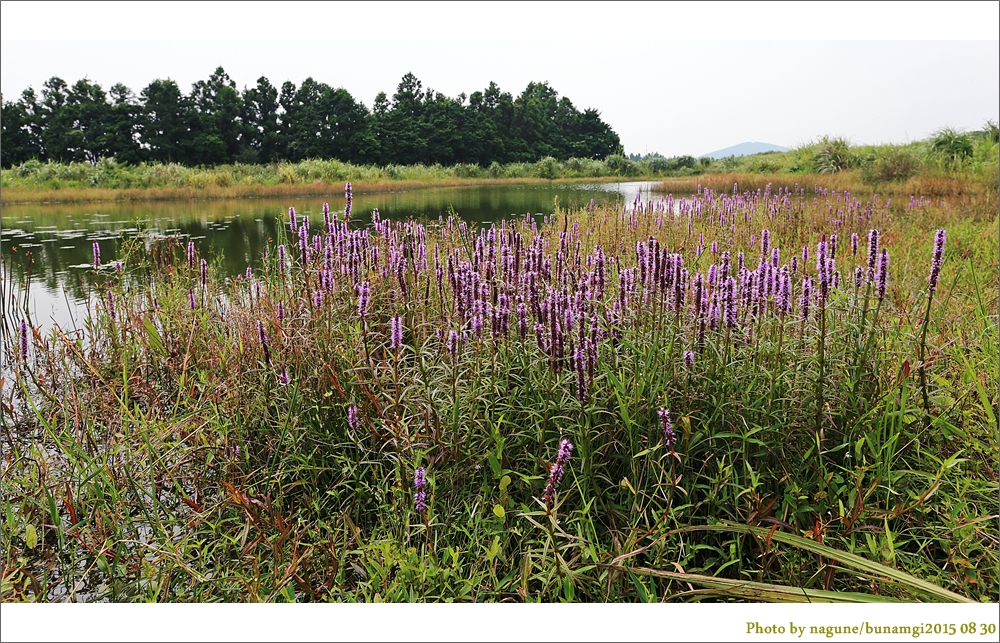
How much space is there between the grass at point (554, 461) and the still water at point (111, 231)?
→ 69.7 inches

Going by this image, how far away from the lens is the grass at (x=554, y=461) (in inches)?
75.0

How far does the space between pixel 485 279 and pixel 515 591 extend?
5.18ft

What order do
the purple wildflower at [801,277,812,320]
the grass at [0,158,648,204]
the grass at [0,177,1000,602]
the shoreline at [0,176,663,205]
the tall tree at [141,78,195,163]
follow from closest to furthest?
the grass at [0,177,1000,602]
the purple wildflower at [801,277,812,320]
the shoreline at [0,176,663,205]
the grass at [0,158,648,204]
the tall tree at [141,78,195,163]

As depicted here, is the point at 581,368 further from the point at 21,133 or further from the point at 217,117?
the point at 21,133

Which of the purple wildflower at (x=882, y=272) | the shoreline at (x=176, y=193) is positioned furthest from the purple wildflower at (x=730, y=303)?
the shoreline at (x=176, y=193)

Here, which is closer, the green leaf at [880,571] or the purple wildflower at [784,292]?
the green leaf at [880,571]

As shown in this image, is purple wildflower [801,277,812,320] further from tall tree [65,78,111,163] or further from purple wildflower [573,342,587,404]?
tall tree [65,78,111,163]

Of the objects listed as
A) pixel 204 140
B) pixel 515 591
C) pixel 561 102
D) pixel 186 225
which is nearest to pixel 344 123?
pixel 204 140

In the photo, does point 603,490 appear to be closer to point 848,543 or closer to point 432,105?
point 848,543

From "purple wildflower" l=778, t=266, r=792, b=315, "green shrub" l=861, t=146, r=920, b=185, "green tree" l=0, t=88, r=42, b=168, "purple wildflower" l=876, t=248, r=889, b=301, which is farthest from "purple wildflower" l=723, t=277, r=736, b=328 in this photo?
"green tree" l=0, t=88, r=42, b=168

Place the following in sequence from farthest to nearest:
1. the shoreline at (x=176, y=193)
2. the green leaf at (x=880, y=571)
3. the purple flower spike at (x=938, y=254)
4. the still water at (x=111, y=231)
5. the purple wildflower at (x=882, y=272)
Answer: the shoreline at (x=176, y=193), the still water at (x=111, y=231), the purple wildflower at (x=882, y=272), the purple flower spike at (x=938, y=254), the green leaf at (x=880, y=571)

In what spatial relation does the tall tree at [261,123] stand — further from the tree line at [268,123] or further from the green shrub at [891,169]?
the green shrub at [891,169]

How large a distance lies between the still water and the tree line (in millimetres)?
3674

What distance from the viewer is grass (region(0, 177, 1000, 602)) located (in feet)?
6.25
